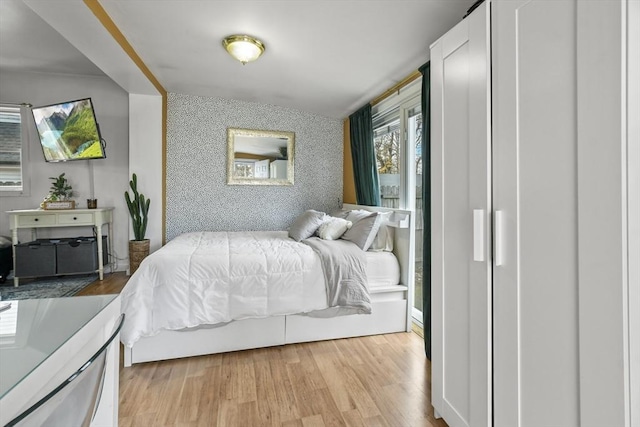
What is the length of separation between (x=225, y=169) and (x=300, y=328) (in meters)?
2.58

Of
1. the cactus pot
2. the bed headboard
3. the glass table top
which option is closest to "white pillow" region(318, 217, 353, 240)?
the bed headboard

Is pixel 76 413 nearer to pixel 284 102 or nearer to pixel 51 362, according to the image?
pixel 51 362

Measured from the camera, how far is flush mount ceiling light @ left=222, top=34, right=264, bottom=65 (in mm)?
2348

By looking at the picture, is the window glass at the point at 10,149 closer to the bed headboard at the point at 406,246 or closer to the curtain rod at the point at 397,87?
the curtain rod at the point at 397,87

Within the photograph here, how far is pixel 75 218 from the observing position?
11.9 ft

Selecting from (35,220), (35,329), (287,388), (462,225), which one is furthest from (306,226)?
(35,220)

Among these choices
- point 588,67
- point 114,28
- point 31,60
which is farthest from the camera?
point 31,60

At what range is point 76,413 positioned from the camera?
55 centimetres

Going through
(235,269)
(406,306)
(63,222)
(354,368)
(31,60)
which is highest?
(31,60)

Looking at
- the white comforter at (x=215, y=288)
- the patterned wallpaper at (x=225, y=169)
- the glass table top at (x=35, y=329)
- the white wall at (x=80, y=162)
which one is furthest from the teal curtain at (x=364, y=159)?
the white wall at (x=80, y=162)

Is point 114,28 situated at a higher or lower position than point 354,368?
higher

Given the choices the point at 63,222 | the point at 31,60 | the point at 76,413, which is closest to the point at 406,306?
the point at 76,413

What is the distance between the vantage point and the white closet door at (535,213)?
887 mm

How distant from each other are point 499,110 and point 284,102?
128 inches
